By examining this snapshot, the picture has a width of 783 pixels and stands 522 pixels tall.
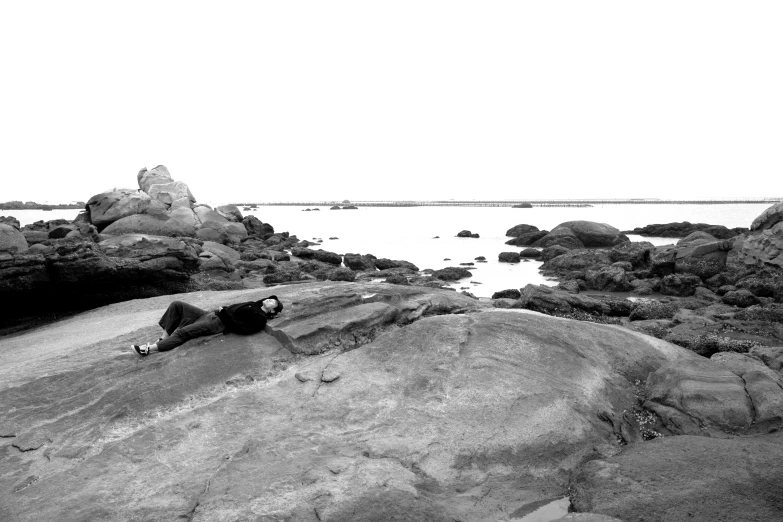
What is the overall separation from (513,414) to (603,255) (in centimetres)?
3327

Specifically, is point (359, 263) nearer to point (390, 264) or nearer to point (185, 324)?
point (390, 264)

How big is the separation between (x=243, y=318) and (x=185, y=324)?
1.27m

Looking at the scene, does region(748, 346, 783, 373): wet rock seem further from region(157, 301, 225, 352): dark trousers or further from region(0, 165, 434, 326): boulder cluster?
region(0, 165, 434, 326): boulder cluster

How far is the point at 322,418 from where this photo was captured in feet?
28.0

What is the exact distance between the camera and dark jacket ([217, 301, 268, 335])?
34.8ft

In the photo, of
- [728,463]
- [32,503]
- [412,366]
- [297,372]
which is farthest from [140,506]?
[728,463]

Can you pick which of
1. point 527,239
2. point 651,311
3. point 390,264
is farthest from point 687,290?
point 527,239

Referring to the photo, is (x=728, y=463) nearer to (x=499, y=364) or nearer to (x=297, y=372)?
(x=499, y=364)

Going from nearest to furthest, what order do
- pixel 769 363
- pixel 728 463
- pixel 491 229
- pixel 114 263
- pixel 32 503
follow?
pixel 32 503 < pixel 728 463 < pixel 769 363 < pixel 114 263 < pixel 491 229

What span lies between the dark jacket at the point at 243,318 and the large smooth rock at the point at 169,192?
50966mm

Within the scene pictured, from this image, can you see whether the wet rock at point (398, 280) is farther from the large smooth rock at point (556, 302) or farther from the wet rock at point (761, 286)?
the wet rock at point (761, 286)

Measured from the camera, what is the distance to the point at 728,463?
24.5 feet

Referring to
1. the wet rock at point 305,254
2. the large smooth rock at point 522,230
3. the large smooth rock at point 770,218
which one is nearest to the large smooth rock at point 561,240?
Result: the large smooth rock at point 522,230

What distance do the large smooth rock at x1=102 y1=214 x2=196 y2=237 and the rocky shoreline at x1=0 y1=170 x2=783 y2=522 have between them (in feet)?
111
